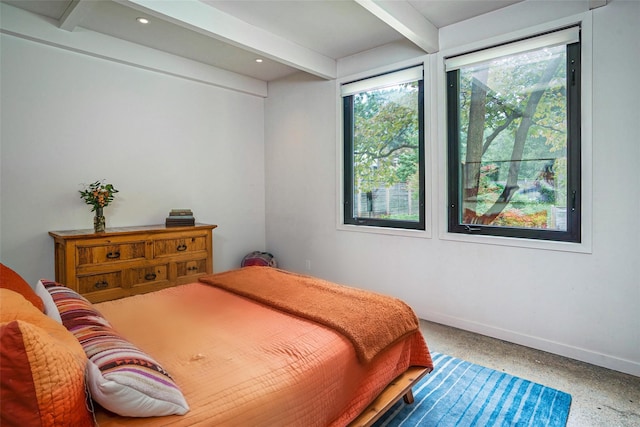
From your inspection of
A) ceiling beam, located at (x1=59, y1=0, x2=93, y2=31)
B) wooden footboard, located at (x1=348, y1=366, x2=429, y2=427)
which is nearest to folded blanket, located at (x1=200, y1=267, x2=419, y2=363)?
wooden footboard, located at (x1=348, y1=366, x2=429, y2=427)

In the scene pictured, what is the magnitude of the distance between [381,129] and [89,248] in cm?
290

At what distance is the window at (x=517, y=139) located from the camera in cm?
263

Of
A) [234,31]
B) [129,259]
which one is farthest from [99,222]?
[234,31]

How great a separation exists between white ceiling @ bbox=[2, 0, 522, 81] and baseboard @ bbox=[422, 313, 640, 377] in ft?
8.10

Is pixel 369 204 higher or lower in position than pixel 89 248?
higher

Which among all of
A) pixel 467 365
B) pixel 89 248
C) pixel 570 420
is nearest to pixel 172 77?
pixel 89 248

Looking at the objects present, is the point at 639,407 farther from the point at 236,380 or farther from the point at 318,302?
the point at 236,380

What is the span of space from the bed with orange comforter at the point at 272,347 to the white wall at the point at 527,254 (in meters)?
1.30

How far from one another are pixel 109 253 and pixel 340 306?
218 centimetres

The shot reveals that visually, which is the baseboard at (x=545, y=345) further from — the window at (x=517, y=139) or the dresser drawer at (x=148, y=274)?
the dresser drawer at (x=148, y=274)

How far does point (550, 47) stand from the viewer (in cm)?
268

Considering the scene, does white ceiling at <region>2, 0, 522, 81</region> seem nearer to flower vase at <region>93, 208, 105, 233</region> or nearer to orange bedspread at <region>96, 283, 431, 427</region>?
flower vase at <region>93, 208, 105, 233</region>

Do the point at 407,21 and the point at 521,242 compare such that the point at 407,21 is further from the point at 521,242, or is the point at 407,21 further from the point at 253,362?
the point at 253,362

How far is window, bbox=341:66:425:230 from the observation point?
11.4 feet
